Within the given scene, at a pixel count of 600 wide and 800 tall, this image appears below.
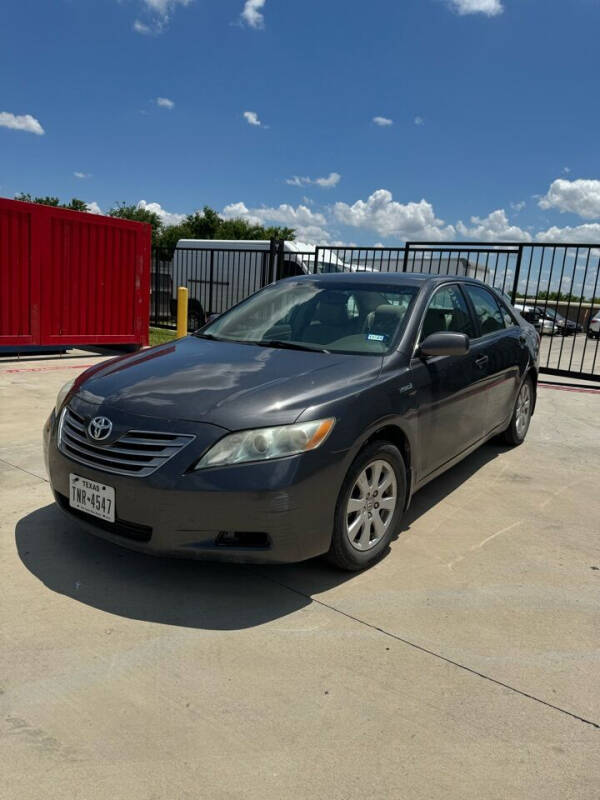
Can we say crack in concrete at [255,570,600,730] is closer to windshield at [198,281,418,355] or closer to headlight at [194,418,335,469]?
headlight at [194,418,335,469]

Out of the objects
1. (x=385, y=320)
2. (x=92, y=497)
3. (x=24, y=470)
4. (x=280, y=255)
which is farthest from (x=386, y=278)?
(x=280, y=255)

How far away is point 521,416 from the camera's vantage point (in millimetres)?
5836

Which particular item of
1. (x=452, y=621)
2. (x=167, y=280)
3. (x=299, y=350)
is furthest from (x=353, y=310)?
(x=167, y=280)

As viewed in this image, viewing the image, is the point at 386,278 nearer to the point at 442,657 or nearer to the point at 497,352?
the point at 497,352

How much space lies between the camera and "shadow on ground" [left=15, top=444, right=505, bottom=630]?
110 inches

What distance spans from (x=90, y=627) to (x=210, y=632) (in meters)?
0.51

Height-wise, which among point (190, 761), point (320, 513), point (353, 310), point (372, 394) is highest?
point (353, 310)

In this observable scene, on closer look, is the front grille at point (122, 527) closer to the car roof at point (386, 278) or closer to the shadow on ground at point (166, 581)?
the shadow on ground at point (166, 581)

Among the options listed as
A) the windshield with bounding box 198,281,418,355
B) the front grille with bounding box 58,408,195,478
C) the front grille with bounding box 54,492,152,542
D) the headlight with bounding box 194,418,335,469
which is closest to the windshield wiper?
the windshield with bounding box 198,281,418,355

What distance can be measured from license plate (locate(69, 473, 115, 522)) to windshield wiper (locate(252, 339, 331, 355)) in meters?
1.39

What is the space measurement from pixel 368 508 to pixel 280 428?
75 centimetres

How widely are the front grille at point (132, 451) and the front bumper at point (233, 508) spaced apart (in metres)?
0.04

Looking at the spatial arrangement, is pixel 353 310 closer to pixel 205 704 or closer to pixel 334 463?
pixel 334 463

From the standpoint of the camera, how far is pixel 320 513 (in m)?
2.82
